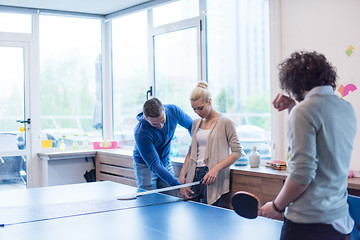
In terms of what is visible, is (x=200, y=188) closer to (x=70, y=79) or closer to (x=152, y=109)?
(x=152, y=109)

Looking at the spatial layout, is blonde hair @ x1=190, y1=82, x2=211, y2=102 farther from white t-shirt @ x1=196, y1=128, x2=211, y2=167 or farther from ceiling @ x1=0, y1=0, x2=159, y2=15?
ceiling @ x1=0, y1=0, x2=159, y2=15

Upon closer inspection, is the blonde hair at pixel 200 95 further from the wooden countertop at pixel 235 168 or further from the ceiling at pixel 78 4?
the ceiling at pixel 78 4

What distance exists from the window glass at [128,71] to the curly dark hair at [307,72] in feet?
12.7

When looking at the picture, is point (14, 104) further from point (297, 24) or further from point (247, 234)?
point (247, 234)

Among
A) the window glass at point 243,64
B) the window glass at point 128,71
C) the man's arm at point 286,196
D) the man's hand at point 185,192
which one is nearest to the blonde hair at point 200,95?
the man's hand at point 185,192

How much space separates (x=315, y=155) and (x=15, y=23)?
4765 mm

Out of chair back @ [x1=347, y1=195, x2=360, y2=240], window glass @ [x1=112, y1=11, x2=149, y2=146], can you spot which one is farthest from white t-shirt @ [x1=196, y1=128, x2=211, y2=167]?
window glass @ [x1=112, y1=11, x2=149, y2=146]

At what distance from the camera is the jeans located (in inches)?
119

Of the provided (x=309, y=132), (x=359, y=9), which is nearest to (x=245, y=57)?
(x=359, y=9)

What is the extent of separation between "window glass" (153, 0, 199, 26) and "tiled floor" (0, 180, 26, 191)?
2.57 m

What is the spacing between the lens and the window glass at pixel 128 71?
5.36 meters

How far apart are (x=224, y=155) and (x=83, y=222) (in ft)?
3.86

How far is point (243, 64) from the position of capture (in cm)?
404

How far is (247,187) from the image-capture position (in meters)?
3.29
